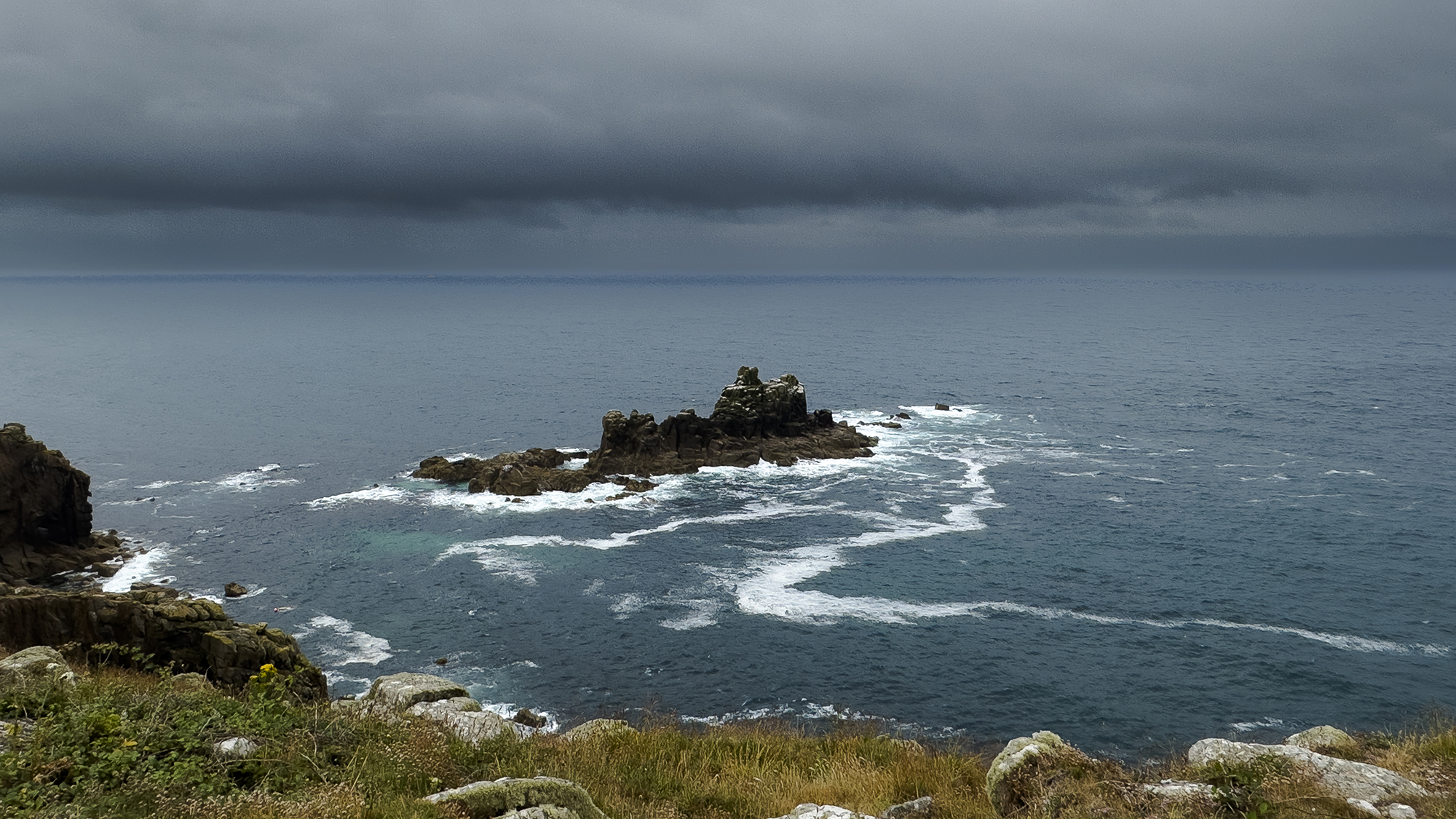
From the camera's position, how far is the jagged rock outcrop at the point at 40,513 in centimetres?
4897

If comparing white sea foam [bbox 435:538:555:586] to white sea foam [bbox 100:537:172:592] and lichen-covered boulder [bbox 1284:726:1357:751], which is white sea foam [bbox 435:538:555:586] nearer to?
white sea foam [bbox 100:537:172:592]

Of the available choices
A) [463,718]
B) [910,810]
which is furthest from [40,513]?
[910,810]

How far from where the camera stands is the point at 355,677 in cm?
3656

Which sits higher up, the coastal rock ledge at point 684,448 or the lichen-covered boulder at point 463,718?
the lichen-covered boulder at point 463,718

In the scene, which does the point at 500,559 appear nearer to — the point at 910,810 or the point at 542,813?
the point at 910,810

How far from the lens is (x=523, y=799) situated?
9.18 m

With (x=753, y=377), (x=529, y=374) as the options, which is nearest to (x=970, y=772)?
(x=753, y=377)

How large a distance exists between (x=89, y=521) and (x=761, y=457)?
156ft

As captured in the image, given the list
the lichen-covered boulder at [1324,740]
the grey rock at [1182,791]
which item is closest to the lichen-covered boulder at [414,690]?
the grey rock at [1182,791]

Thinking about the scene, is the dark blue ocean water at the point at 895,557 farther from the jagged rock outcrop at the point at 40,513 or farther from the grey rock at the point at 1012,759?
the grey rock at the point at 1012,759

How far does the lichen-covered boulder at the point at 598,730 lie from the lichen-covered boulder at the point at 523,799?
18.4 ft

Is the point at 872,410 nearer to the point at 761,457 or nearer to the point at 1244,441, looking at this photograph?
the point at 761,457

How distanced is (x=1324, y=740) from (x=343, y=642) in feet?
126

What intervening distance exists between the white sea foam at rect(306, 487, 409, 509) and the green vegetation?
164ft
